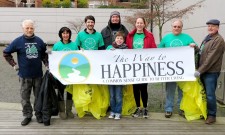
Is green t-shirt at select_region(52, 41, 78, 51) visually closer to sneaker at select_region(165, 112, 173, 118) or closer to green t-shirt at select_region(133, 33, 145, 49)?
green t-shirt at select_region(133, 33, 145, 49)

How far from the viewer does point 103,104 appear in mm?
6461

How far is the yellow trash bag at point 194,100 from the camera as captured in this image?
244 inches

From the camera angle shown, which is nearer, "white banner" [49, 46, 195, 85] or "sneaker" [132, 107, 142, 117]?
"white banner" [49, 46, 195, 85]

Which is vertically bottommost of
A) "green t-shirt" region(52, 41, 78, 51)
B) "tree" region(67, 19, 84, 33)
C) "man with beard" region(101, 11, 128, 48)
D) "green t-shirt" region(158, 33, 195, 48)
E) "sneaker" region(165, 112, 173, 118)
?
"sneaker" region(165, 112, 173, 118)

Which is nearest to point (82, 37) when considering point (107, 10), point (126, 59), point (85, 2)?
point (126, 59)

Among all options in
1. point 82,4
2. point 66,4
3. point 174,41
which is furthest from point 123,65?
point 82,4

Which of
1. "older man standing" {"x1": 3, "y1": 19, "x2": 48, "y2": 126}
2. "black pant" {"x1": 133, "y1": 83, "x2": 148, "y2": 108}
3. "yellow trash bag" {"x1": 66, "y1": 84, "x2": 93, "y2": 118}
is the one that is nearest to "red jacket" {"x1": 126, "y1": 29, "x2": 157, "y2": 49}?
"black pant" {"x1": 133, "y1": 83, "x2": 148, "y2": 108}

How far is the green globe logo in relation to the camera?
6.23 meters

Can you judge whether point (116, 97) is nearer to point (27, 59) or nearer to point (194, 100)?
point (194, 100)

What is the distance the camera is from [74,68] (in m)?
6.30

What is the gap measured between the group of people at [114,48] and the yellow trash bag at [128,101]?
153 millimetres

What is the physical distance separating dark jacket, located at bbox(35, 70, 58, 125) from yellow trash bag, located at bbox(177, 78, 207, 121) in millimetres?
2487

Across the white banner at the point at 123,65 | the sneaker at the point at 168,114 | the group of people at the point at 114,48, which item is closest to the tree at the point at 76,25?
the group of people at the point at 114,48

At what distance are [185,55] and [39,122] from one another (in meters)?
3.01
